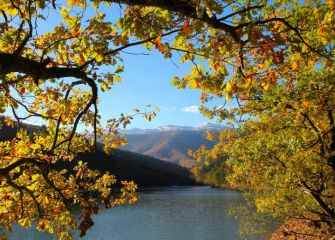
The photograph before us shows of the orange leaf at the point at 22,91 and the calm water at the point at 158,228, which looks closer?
the orange leaf at the point at 22,91

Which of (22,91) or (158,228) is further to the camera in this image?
(158,228)

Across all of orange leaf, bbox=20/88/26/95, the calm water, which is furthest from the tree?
the calm water

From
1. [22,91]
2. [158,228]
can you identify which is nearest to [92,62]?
[22,91]

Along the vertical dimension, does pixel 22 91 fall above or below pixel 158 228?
above

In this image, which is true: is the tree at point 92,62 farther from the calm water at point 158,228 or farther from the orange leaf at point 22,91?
the calm water at point 158,228

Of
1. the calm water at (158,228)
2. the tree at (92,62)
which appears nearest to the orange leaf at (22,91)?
the tree at (92,62)

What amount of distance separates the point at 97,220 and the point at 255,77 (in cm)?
5611

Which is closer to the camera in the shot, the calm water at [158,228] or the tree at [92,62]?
the tree at [92,62]

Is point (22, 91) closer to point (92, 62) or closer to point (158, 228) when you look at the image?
point (92, 62)

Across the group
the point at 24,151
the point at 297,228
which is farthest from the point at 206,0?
the point at 297,228

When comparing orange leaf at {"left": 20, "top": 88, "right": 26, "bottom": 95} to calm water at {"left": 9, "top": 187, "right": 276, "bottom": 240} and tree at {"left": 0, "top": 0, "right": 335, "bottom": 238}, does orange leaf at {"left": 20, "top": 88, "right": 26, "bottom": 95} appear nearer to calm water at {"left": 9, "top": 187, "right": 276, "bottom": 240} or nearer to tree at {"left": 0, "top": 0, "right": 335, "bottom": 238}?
tree at {"left": 0, "top": 0, "right": 335, "bottom": 238}

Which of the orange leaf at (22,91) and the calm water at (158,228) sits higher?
the orange leaf at (22,91)

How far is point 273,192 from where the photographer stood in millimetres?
22156

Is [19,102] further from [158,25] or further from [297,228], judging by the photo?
[297,228]
